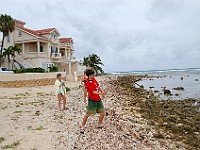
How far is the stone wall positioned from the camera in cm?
2126

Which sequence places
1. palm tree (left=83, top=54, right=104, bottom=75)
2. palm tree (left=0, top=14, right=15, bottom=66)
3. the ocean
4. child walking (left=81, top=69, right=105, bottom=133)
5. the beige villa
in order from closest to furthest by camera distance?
1. child walking (left=81, top=69, right=105, bottom=133)
2. the ocean
3. palm tree (left=0, top=14, right=15, bottom=66)
4. the beige villa
5. palm tree (left=83, top=54, right=104, bottom=75)

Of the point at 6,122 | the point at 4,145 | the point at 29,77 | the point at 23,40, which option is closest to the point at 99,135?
the point at 4,145

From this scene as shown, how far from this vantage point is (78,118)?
8156mm

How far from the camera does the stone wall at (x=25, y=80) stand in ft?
69.8

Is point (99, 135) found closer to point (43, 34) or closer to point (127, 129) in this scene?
point (127, 129)

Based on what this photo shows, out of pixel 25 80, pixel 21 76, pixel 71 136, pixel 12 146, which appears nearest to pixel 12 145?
pixel 12 146

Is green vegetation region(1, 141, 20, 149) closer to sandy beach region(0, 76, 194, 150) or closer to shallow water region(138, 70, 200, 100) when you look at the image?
sandy beach region(0, 76, 194, 150)

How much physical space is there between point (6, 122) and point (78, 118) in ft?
8.34

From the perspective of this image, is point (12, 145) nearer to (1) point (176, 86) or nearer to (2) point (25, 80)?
(2) point (25, 80)

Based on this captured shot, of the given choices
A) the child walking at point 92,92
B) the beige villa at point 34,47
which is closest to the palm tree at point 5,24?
the beige villa at point 34,47

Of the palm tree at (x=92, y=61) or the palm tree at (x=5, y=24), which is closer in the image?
the palm tree at (x=5, y=24)

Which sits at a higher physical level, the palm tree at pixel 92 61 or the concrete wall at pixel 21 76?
the palm tree at pixel 92 61

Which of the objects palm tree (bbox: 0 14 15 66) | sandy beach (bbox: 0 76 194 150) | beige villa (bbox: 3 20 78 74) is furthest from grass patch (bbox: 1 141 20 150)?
beige villa (bbox: 3 20 78 74)

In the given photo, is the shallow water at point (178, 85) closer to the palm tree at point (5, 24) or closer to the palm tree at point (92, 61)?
the palm tree at point (92, 61)
